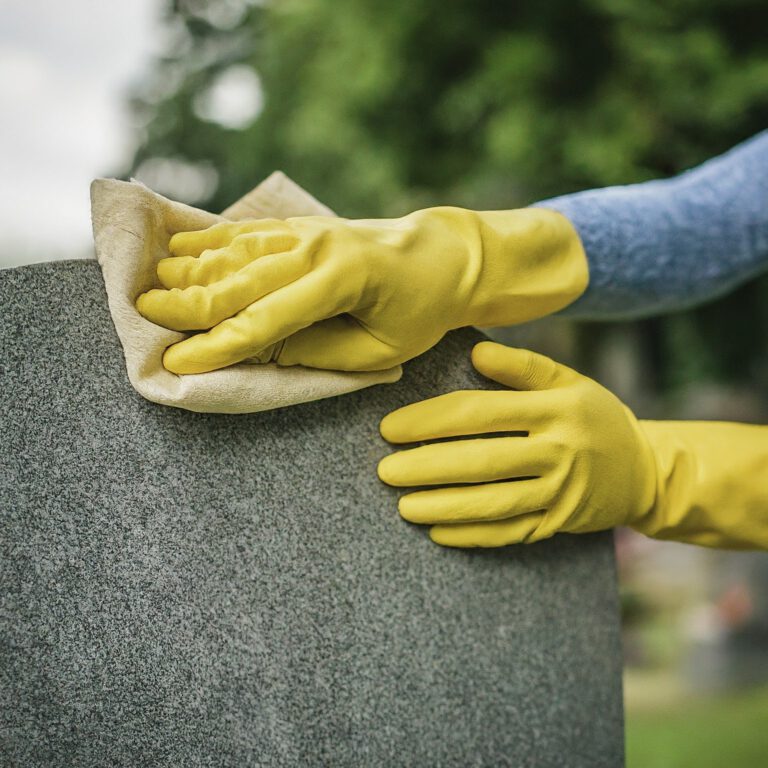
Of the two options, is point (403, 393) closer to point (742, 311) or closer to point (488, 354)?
point (488, 354)

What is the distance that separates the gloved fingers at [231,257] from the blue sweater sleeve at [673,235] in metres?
0.47

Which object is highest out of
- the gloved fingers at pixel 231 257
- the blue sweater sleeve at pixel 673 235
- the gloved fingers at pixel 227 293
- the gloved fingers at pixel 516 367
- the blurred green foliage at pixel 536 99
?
the blurred green foliage at pixel 536 99

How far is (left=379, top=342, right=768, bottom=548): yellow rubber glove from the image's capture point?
3.04 feet

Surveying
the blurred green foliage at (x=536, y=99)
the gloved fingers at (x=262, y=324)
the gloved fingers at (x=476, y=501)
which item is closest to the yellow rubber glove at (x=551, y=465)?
the gloved fingers at (x=476, y=501)

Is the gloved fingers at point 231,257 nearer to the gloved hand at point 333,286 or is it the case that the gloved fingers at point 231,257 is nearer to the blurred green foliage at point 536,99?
the gloved hand at point 333,286

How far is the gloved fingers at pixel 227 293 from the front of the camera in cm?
76

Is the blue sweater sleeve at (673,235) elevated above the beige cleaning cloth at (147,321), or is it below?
above

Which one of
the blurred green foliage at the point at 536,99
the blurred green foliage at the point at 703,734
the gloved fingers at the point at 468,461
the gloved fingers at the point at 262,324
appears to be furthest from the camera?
the blurred green foliage at the point at 536,99

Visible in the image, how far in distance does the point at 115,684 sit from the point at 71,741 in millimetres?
64

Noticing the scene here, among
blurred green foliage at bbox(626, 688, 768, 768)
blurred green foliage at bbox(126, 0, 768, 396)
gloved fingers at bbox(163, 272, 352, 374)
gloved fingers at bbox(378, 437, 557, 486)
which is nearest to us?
gloved fingers at bbox(163, 272, 352, 374)

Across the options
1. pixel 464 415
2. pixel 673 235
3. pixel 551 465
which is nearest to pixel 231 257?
pixel 464 415

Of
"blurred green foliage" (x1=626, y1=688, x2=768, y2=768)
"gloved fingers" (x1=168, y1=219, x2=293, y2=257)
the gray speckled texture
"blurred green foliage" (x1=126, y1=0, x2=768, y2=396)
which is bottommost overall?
"blurred green foliage" (x1=626, y1=688, x2=768, y2=768)

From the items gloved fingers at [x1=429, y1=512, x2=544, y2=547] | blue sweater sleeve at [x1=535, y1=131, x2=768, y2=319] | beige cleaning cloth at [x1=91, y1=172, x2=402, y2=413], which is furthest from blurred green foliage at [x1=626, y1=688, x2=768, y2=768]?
beige cleaning cloth at [x1=91, y1=172, x2=402, y2=413]

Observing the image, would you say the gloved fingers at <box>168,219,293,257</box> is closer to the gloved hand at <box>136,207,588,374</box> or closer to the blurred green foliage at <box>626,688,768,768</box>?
the gloved hand at <box>136,207,588,374</box>
